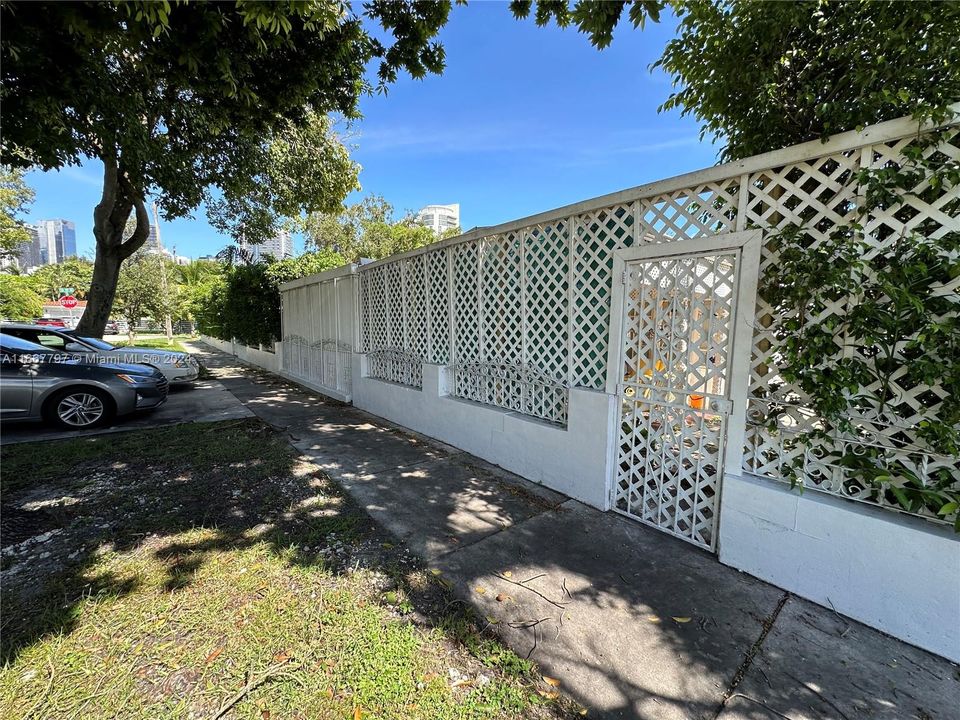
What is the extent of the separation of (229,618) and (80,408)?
230 inches

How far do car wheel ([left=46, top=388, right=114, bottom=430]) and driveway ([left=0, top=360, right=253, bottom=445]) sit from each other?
135 millimetres

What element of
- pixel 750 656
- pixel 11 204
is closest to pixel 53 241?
pixel 11 204

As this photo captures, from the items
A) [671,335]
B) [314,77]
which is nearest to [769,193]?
[671,335]

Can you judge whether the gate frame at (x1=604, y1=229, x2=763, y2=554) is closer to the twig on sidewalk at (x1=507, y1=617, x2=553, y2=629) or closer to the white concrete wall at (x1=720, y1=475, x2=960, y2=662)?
the white concrete wall at (x1=720, y1=475, x2=960, y2=662)

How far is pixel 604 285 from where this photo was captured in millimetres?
3680

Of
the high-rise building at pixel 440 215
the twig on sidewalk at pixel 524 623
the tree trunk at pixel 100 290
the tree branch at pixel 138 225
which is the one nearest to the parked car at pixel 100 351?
the tree trunk at pixel 100 290

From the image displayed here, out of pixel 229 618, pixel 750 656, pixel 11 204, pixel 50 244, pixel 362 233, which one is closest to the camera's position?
pixel 750 656

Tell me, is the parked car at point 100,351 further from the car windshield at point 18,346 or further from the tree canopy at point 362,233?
the tree canopy at point 362,233

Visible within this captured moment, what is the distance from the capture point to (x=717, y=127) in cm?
357

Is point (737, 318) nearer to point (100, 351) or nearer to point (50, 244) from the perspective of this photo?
point (100, 351)

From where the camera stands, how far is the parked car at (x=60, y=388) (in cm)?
559

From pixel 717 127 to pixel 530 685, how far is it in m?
4.36

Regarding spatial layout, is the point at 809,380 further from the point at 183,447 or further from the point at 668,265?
the point at 183,447

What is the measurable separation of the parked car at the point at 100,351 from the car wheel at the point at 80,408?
1.19 meters
